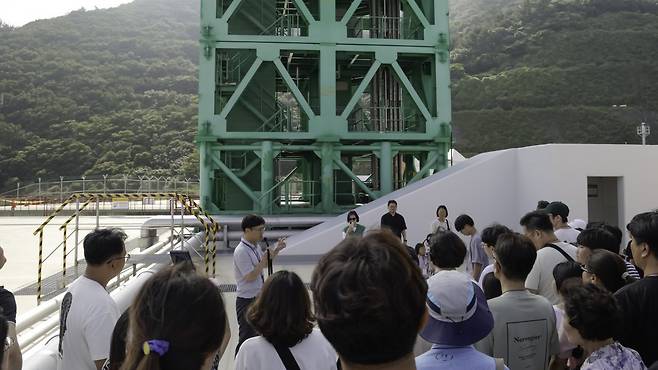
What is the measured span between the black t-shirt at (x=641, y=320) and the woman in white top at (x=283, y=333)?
1.68 meters

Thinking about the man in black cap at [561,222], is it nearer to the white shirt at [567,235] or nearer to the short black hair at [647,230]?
the white shirt at [567,235]

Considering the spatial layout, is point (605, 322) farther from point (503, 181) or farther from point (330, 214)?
point (330, 214)

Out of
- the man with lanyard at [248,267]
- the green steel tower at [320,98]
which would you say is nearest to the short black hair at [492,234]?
the man with lanyard at [248,267]

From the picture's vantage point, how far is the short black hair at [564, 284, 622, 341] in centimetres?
244

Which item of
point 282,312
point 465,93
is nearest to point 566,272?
point 282,312

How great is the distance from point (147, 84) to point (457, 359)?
10799 cm

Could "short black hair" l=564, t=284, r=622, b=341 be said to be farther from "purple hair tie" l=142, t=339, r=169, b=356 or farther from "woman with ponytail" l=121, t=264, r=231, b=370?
"purple hair tie" l=142, t=339, r=169, b=356

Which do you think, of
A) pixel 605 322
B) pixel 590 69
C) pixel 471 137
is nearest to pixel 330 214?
pixel 605 322

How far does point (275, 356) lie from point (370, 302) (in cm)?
122

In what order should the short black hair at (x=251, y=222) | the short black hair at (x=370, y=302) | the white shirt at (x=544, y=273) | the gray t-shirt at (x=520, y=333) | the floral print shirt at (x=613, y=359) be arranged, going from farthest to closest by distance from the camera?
the short black hair at (x=251, y=222)
the white shirt at (x=544, y=273)
the gray t-shirt at (x=520, y=333)
the floral print shirt at (x=613, y=359)
the short black hair at (x=370, y=302)

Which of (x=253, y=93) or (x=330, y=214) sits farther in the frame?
(x=253, y=93)

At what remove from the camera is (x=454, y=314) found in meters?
2.15

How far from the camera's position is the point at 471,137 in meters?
67.5

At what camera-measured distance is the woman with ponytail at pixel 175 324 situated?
1608 millimetres
